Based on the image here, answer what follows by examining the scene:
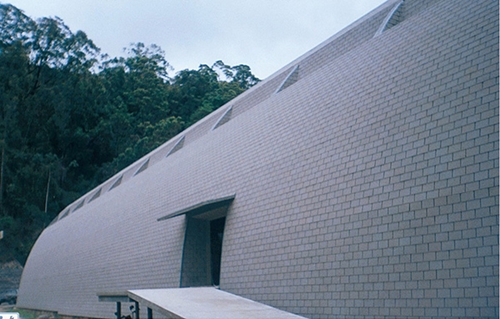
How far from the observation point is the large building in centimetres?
700

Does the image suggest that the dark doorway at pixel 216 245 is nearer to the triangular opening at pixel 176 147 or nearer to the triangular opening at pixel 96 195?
the triangular opening at pixel 176 147

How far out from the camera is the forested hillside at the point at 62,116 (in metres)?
43.9

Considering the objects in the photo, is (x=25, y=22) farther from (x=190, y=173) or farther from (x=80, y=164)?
(x=190, y=173)

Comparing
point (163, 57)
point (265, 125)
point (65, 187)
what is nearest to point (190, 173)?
point (265, 125)

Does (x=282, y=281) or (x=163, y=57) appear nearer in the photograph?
(x=282, y=281)

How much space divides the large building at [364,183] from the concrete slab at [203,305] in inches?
13.0

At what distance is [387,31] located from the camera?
1015 centimetres

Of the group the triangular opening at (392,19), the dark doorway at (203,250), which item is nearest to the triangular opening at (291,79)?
the triangular opening at (392,19)

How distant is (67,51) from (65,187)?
12425 millimetres

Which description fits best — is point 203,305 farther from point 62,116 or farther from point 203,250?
point 62,116

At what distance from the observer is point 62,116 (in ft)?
154

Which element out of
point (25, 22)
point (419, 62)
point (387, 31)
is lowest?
point (419, 62)

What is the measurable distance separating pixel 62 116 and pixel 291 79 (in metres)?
37.4

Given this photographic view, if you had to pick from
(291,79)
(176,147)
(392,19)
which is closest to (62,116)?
(176,147)
